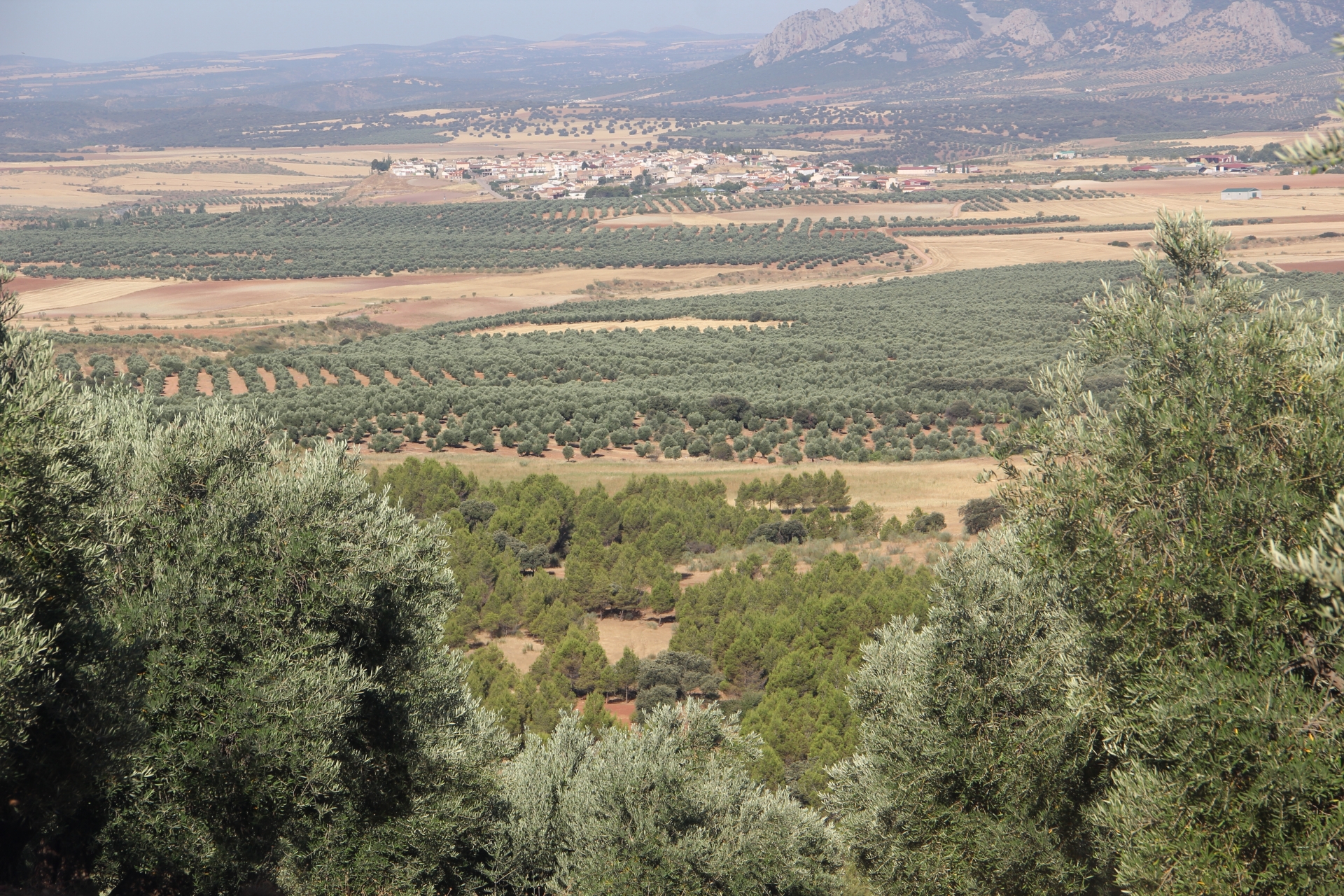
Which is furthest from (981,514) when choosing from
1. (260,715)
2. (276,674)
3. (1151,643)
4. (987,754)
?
(260,715)

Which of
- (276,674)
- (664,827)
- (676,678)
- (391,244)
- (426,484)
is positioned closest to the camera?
(276,674)

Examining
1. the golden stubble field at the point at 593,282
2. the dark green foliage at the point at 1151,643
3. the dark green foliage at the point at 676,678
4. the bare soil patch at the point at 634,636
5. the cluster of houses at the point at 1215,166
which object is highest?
the cluster of houses at the point at 1215,166

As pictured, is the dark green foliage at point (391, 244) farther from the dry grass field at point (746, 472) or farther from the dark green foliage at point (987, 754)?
the dark green foliage at point (987, 754)

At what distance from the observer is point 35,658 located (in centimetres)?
858

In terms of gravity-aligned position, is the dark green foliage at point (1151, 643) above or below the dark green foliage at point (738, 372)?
above

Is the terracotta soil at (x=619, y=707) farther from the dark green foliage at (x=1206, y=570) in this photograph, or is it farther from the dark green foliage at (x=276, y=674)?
the dark green foliage at (x=1206, y=570)

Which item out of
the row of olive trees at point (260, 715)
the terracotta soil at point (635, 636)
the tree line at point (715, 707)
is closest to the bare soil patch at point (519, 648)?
the terracotta soil at point (635, 636)

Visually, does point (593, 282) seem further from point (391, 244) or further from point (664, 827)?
point (664, 827)

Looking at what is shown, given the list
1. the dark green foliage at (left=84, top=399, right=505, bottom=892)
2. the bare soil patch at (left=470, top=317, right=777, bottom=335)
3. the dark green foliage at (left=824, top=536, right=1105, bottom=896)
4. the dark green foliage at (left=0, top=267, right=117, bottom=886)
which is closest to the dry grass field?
the dark green foliage at (left=824, top=536, right=1105, bottom=896)

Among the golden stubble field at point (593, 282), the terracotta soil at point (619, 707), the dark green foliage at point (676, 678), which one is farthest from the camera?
the golden stubble field at point (593, 282)

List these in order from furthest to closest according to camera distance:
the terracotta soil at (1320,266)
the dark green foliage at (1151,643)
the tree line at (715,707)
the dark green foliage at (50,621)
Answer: the terracotta soil at (1320,266), the dark green foliage at (50,621), the tree line at (715,707), the dark green foliage at (1151,643)

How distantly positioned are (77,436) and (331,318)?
80.2m

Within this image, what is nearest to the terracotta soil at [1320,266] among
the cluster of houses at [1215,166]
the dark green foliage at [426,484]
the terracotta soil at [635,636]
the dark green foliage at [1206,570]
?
the dark green foliage at [426,484]

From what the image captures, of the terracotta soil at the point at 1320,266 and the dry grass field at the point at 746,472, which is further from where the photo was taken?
the terracotta soil at the point at 1320,266
